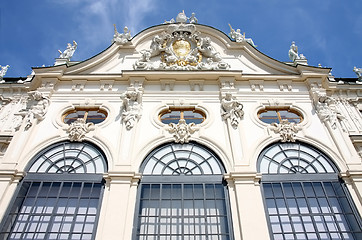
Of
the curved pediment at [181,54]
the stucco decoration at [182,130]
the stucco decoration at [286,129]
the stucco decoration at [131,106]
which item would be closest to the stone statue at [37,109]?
the curved pediment at [181,54]

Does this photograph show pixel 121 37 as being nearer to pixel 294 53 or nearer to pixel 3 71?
pixel 3 71

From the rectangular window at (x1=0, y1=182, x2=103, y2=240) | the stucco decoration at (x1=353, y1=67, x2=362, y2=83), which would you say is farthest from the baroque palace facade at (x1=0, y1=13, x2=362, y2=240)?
the stucco decoration at (x1=353, y1=67, x2=362, y2=83)

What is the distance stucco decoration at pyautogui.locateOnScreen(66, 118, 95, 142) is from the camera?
11348 millimetres

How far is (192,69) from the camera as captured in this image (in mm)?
13992

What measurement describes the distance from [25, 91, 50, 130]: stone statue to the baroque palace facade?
0.05 m

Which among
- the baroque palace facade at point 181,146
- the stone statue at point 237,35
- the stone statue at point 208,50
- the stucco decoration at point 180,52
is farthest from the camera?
the stone statue at point 237,35

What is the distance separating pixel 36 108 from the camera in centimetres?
1225

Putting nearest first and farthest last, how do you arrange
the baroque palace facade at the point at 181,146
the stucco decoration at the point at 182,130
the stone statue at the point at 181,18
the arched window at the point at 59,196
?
the arched window at the point at 59,196
the baroque palace facade at the point at 181,146
the stucco decoration at the point at 182,130
the stone statue at the point at 181,18

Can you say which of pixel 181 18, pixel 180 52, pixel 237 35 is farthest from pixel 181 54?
pixel 237 35

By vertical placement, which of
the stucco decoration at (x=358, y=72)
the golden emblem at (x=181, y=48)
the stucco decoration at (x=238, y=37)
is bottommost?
the stucco decoration at (x=358, y=72)

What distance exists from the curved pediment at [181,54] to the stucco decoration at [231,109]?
2241mm

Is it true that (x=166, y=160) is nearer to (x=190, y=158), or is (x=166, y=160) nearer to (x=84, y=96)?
(x=190, y=158)

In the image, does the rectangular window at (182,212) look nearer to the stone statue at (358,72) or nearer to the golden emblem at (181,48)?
the golden emblem at (181,48)

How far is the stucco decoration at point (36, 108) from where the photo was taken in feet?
38.9
